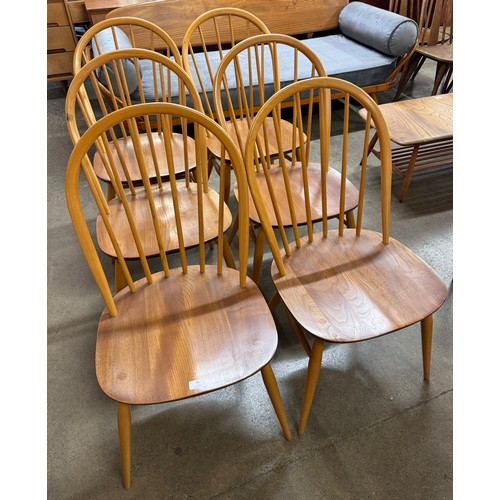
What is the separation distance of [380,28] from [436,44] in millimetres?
649

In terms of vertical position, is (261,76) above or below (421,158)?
above

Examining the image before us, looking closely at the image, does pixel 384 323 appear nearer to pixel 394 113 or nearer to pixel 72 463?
pixel 72 463

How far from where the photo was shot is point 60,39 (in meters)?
2.97

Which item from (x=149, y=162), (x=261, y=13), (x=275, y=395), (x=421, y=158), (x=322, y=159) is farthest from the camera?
(x=261, y=13)

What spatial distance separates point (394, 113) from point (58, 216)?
1871mm

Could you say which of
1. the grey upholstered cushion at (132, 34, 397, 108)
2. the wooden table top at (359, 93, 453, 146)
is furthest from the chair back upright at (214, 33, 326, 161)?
the wooden table top at (359, 93, 453, 146)

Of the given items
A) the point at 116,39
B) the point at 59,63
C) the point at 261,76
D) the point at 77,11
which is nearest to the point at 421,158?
the point at 261,76

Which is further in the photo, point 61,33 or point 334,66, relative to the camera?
point 61,33

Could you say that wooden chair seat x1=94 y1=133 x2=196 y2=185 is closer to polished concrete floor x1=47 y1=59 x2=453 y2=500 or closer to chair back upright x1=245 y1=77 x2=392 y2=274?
chair back upright x1=245 y1=77 x2=392 y2=274

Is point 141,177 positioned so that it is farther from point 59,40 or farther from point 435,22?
point 435,22

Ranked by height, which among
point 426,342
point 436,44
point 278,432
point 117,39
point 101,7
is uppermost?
point 101,7

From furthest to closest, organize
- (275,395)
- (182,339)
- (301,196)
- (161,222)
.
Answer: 1. (301,196)
2. (161,222)
3. (275,395)
4. (182,339)

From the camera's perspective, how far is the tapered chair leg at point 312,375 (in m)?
1.07

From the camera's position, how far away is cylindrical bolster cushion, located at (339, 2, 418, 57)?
255cm
